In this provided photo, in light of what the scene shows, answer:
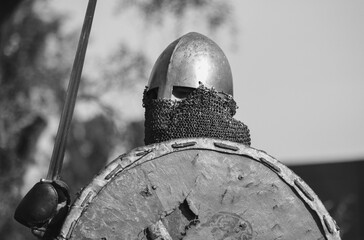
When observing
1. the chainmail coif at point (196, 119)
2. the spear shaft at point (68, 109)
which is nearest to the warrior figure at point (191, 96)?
the chainmail coif at point (196, 119)

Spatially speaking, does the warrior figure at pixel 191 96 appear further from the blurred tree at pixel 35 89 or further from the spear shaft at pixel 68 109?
the blurred tree at pixel 35 89

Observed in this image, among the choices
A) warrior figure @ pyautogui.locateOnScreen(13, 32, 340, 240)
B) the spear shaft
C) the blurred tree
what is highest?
the blurred tree

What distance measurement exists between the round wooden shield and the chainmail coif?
0.55 m

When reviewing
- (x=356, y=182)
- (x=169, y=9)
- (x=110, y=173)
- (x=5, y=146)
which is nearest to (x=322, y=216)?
(x=110, y=173)

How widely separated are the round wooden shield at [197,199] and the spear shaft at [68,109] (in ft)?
2.31

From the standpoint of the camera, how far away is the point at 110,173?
3.79 meters

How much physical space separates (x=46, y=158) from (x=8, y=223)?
1.76 metres

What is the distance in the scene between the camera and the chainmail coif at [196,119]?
14.7 ft

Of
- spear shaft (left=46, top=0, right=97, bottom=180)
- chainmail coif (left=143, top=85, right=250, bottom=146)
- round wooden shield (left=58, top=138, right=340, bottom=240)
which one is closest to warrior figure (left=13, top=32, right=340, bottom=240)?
round wooden shield (left=58, top=138, right=340, bottom=240)

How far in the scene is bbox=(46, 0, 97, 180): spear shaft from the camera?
4.42 meters

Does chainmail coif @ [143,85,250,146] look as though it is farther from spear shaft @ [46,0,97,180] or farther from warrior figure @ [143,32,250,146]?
spear shaft @ [46,0,97,180]

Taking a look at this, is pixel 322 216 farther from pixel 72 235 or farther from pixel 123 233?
pixel 72 235

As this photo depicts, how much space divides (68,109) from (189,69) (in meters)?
0.77

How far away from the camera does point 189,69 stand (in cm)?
475
